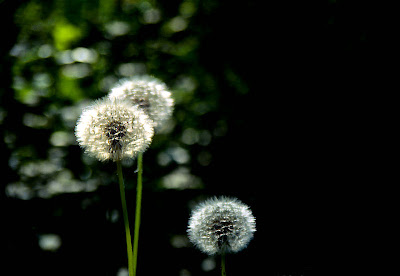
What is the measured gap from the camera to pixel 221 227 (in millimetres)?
800

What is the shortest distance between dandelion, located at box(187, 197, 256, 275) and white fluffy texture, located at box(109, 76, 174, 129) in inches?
10.2

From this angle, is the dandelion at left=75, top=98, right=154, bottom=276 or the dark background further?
the dark background

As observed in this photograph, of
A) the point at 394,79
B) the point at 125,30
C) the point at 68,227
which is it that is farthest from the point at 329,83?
the point at 68,227

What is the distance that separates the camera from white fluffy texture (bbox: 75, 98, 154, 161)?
0.72 m

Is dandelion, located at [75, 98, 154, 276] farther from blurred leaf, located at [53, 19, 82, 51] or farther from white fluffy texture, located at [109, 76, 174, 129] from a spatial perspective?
blurred leaf, located at [53, 19, 82, 51]

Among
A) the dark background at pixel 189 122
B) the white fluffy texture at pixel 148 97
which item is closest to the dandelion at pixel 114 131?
the white fluffy texture at pixel 148 97

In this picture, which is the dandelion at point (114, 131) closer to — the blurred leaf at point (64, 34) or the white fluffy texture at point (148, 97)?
the white fluffy texture at point (148, 97)

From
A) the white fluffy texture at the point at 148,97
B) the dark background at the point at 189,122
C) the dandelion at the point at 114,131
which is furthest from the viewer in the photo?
the dark background at the point at 189,122

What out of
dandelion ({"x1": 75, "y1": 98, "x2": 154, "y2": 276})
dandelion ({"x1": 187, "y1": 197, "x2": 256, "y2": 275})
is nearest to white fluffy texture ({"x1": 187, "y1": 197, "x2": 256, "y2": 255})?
dandelion ({"x1": 187, "y1": 197, "x2": 256, "y2": 275})

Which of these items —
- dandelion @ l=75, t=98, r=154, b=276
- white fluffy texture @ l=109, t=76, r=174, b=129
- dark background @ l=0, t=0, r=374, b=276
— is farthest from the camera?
dark background @ l=0, t=0, r=374, b=276

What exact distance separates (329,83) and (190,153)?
66 centimetres

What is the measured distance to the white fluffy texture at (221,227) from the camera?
762 mm

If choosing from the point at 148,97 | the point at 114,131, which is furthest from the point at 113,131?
the point at 148,97

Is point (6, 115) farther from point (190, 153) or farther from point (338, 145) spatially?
point (338, 145)
